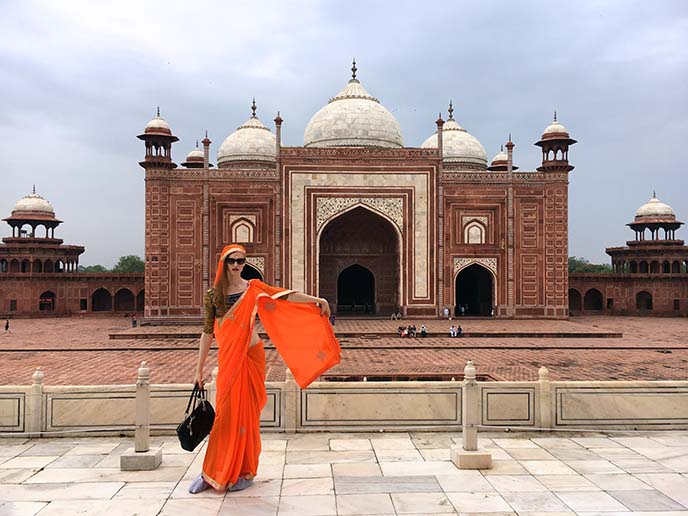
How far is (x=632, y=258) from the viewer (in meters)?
27.5

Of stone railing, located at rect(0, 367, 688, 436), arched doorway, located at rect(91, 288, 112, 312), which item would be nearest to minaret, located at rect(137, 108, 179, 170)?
arched doorway, located at rect(91, 288, 112, 312)

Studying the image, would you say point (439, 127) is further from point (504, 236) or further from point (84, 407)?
point (84, 407)

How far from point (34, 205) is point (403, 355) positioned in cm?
2131

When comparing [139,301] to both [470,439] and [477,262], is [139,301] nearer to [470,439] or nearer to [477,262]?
Result: [477,262]

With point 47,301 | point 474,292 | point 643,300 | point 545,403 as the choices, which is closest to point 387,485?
point 545,403

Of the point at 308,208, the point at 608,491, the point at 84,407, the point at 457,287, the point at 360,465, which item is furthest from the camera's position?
the point at 457,287

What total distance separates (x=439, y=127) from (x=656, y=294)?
13.1 meters

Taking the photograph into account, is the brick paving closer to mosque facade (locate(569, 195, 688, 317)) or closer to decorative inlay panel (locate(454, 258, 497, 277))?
decorative inlay panel (locate(454, 258, 497, 277))

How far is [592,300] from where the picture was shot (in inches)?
1048

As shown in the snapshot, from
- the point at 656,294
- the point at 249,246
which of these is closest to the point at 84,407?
the point at 249,246

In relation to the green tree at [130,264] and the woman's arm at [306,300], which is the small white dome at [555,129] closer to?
the woman's arm at [306,300]

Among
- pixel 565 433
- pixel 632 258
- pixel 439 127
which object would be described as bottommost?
pixel 565 433

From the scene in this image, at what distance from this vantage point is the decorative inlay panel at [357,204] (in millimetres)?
20641

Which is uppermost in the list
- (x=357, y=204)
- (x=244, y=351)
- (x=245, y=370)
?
(x=357, y=204)
